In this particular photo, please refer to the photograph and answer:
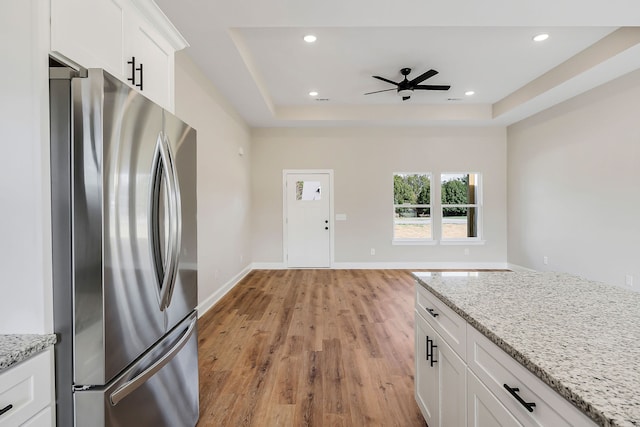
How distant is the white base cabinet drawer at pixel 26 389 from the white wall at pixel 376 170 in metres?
5.08

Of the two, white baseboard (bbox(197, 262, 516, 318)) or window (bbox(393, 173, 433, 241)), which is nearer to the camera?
white baseboard (bbox(197, 262, 516, 318))

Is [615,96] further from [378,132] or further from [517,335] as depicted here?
[517,335]

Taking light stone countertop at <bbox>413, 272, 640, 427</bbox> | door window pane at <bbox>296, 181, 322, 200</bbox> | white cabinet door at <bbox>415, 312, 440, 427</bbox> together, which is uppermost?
door window pane at <bbox>296, 181, 322, 200</bbox>

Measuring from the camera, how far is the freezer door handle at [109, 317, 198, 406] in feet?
3.28

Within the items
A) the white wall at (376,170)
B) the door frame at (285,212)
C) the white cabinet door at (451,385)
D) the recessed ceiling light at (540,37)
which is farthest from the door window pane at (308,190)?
the white cabinet door at (451,385)

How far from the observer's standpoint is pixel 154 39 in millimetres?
1581

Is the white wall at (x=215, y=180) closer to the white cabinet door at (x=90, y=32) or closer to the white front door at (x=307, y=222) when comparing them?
the white front door at (x=307, y=222)

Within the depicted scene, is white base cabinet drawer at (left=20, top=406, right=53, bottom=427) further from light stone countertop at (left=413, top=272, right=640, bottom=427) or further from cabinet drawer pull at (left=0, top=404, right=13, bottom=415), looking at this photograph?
light stone countertop at (left=413, top=272, right=640, bottom=427)

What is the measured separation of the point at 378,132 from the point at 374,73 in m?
1.93

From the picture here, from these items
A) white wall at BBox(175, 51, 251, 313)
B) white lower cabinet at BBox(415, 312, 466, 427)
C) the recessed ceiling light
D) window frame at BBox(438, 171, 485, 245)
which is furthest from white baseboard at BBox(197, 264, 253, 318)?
the recessed ceiling light

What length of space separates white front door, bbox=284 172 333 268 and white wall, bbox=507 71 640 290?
375cm

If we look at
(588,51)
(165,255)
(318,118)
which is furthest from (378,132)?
(165,255)

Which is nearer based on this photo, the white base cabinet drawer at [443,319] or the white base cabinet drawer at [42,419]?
the white base cabinet drawer at [42,419]

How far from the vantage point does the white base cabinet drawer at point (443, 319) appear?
1.17 m
